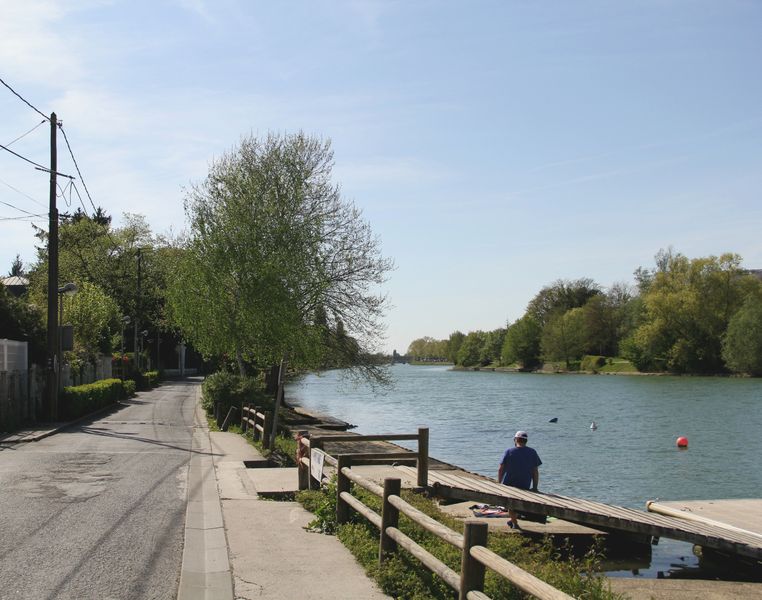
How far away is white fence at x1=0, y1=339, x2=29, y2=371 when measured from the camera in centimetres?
2679

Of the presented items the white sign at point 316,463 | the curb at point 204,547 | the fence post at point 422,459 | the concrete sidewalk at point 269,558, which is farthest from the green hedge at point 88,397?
the white sign at point 316,463

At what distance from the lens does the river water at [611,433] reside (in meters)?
25.2

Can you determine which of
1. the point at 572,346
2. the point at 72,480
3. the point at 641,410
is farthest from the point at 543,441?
the point at 572,346

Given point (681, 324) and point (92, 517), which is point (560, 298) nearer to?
point (681, 324)

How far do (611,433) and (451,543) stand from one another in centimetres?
3515

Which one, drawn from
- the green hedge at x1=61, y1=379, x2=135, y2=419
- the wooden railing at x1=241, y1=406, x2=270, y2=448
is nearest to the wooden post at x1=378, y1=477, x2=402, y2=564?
the wooden railing at x1=241, y1=406, x2=270, y2=448

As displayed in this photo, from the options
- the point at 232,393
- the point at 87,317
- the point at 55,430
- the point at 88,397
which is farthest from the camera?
the point at 87,317

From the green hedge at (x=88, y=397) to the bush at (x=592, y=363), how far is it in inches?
3704

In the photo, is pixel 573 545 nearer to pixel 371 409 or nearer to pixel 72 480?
pixel 72 480

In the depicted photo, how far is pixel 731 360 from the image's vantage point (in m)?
87.9

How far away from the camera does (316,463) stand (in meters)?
12.7

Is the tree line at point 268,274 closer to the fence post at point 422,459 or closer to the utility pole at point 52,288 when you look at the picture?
the utility pole at point 52,288

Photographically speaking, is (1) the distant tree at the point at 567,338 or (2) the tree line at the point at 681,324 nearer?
(2) the tree line at the point at 681,324

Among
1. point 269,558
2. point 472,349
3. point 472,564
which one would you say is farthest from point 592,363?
point 472,564
